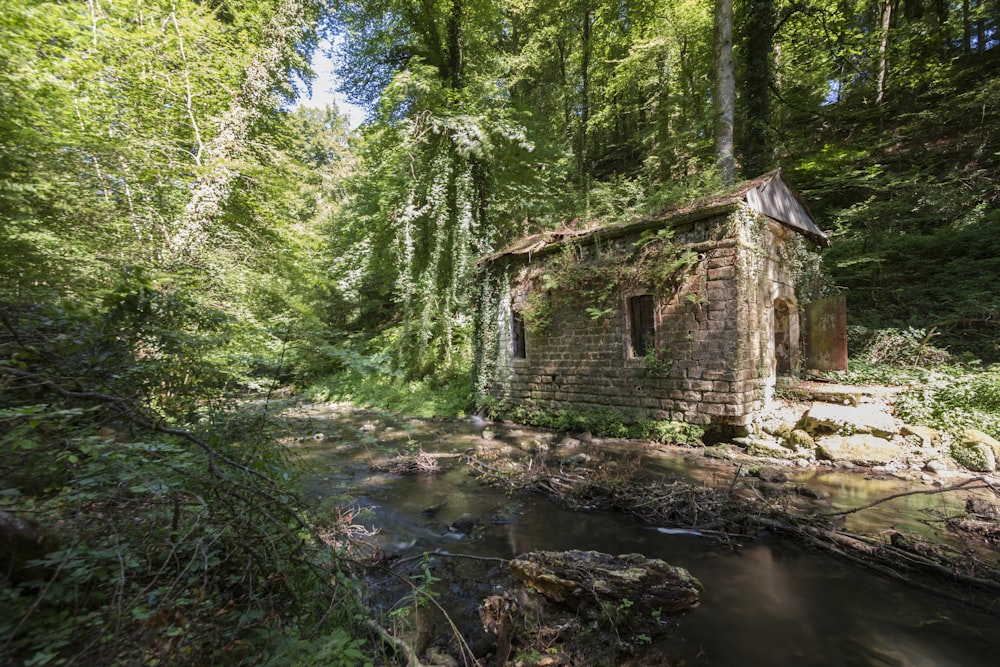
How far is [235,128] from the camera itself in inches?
367

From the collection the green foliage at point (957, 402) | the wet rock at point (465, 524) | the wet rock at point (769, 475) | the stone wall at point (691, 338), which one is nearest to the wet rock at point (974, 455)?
the green foliage at point (957, 402)

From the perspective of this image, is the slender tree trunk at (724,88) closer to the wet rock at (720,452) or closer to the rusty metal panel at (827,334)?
the rusty metal panel at (827,334)

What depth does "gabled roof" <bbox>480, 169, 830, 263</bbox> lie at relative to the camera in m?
6.85

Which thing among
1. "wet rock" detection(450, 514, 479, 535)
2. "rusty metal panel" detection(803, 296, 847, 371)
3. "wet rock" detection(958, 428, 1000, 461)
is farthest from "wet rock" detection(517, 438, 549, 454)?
"rusty metal panel" detection(803, 296, 847, 371)

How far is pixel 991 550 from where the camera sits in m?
3.36

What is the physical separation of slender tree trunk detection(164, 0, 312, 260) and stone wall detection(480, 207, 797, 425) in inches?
289

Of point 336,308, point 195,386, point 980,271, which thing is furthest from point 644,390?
point 336,308

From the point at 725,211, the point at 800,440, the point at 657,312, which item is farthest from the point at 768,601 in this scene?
the point at 725,211

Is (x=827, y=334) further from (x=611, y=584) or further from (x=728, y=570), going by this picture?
(x=611, y=584)

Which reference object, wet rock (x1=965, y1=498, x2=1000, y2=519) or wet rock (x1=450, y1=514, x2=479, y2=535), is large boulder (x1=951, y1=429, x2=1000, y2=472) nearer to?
wet rock (x1=965, y1=498, x2=1000, y2=519)

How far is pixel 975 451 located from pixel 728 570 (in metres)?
4.59

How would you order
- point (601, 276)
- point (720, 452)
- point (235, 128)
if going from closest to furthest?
point (720, 452)
point (601, 276)
point (235, 128)

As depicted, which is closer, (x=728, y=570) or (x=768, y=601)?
(x=768, y=601)

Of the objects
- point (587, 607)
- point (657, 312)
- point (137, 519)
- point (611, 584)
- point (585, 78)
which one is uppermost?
point (585, 78)
